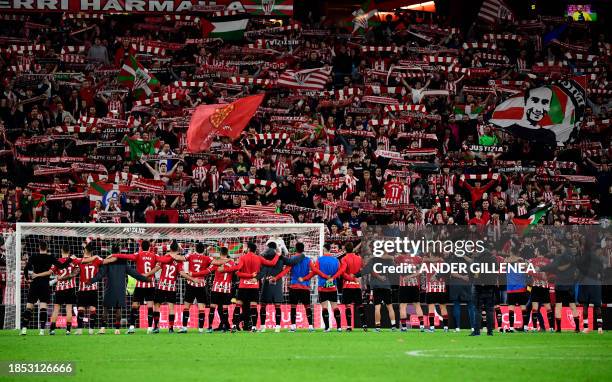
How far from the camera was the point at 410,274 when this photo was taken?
82.3 ft

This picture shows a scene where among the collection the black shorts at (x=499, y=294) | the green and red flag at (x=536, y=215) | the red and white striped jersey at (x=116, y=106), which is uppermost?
the red and white striped jersey at (x=116, y=106)

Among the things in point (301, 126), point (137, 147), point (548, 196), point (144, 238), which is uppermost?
point (301, 126)

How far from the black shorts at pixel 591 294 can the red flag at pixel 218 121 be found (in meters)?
11.5

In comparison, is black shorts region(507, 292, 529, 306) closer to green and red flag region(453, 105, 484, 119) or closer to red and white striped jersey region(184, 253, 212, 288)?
red and white striped jersey region(184, 253, 212, 288)

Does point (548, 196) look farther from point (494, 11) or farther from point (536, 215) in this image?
point (494, 11)

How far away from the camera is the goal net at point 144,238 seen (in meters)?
26.3


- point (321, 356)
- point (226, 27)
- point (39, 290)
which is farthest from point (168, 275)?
point (226, 27)

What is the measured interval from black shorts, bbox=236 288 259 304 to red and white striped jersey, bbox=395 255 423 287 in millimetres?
3432

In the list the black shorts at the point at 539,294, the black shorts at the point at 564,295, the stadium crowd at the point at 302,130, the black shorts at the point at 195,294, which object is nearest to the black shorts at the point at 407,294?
the black shorts at the point at 539,294

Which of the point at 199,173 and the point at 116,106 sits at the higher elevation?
the point at 116,106

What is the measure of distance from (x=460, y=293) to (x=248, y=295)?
4.66m

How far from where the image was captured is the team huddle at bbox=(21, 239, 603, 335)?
23.6 m

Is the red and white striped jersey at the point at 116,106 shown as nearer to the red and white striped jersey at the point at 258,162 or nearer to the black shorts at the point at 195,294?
the red and white striped jersey at the point at 258,162

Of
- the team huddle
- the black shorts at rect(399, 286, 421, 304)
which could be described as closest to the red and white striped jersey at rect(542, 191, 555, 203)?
the team huddle
